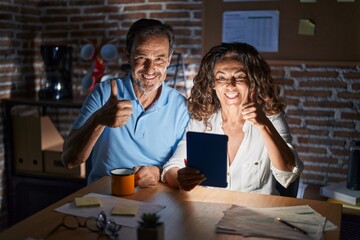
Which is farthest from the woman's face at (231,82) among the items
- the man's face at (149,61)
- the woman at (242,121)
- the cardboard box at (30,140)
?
the cardboard box at (30,140)

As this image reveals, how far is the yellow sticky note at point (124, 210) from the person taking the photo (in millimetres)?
1480

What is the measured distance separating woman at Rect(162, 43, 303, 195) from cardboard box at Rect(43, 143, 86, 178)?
49.4 inches

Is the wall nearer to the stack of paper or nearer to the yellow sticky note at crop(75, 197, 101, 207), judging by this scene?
the stack of paper

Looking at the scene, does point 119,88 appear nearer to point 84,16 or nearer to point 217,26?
point 217,26

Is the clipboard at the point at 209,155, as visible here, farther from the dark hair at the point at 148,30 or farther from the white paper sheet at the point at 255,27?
the white paper sheet at the point at 255,27

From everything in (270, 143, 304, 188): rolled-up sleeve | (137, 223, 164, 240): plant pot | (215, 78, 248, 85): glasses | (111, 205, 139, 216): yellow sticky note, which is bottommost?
(111, 205, 139, 216): yellow sticky note

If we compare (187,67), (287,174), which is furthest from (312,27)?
(287,174)

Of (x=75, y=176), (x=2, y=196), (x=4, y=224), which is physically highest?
(x=75, y=176)

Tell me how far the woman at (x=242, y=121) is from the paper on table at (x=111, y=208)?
10.3 inches

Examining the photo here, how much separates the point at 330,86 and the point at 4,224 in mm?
2564

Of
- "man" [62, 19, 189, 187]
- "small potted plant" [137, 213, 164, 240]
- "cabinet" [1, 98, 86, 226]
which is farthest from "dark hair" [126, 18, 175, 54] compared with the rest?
"small potted plant" [137, 213, 164, 240]

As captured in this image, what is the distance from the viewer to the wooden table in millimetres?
1344

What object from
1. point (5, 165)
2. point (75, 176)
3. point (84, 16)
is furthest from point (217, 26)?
point (5, 165)

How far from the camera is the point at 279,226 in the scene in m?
1.41
